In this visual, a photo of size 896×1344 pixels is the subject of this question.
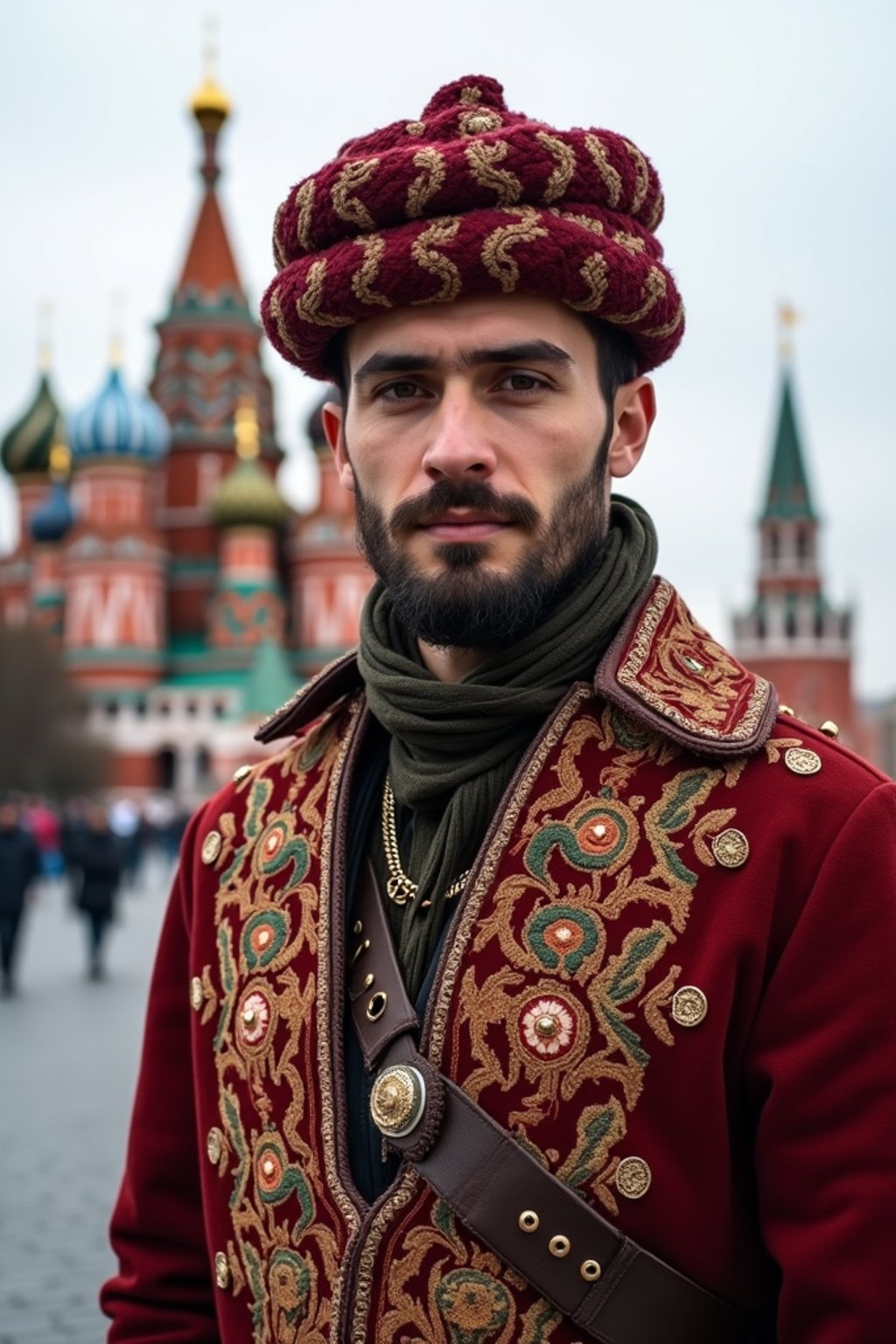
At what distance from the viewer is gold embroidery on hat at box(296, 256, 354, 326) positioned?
1825 mm

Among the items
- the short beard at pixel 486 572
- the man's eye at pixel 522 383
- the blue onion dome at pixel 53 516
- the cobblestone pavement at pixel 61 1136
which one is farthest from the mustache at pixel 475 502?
the blue onion dome at pixel 53 516

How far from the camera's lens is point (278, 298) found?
6.29 ft

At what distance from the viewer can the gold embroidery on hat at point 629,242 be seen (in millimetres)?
1788

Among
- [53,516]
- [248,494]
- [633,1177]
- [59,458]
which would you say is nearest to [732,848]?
[633,1177]

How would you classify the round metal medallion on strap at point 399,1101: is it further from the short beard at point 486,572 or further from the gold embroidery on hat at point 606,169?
the gold embroidery on hat at point 606,169

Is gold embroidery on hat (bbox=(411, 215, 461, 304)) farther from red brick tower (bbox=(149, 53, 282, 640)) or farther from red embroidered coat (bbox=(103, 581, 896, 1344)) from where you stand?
red brick tower (bbox=(149, 53, 282, 640))

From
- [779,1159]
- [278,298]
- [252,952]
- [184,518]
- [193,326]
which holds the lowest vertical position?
[779,1159]

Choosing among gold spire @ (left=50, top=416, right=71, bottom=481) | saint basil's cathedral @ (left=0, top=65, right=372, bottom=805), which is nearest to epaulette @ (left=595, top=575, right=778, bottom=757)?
saint basil's cathedral @ (left=0, top=65, right=372, bottom=805)

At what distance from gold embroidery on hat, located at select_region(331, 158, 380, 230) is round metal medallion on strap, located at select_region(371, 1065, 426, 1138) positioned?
2.86ft

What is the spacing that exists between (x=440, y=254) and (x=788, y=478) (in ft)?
241

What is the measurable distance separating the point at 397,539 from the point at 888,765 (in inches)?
3571

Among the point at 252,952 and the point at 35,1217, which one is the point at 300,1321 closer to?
the point at 252,952

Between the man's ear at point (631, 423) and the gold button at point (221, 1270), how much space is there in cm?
97

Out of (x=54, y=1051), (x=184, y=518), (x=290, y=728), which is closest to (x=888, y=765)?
(x=184, y=518)
